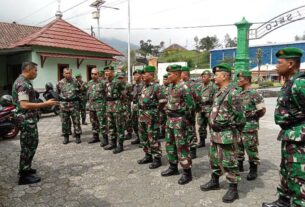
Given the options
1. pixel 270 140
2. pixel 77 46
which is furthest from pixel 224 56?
pixel 270 140

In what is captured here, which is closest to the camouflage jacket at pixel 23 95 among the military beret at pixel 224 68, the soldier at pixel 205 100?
the military beret at pixel 224 68

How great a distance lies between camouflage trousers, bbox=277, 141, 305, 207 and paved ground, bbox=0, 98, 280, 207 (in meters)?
0.83

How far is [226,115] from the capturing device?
136 inches

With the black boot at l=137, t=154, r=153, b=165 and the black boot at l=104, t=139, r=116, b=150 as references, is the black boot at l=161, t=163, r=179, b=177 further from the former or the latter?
the black boot at l=104, t=139, r=116, b=150

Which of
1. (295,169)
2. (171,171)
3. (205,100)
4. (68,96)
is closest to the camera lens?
(295,169)

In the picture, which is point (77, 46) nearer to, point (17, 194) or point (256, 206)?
point (17, 194)

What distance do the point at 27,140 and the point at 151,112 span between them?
2036 mm

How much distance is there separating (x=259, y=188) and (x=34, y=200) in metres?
3.10

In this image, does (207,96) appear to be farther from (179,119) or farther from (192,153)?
(179,119)

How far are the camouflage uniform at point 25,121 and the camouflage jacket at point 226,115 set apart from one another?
2.63 metres

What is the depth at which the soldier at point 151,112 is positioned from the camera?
16.0 ft

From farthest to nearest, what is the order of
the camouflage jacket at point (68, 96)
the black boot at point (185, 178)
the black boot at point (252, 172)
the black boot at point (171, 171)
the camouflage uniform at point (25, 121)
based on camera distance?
the camouflage jacket at point (68, 96), the black boot at point (171, 171), the black boot at point (252, 172), the black boot at point (185, 178), the camouflage uniform at point (25, 121)

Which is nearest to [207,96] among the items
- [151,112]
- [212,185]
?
[151,112]

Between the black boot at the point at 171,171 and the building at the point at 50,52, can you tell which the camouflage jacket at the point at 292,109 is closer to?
the black boot at the point at 171,171
